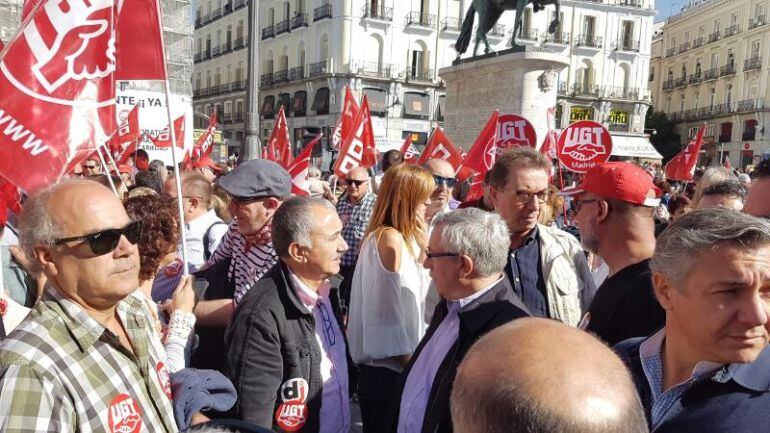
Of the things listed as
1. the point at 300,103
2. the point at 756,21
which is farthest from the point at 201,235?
the point at 756,21

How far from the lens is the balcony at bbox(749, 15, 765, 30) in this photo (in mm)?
44562

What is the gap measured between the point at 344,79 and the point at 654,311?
121ft

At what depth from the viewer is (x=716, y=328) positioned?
1672 millimetres

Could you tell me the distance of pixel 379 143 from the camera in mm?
35375

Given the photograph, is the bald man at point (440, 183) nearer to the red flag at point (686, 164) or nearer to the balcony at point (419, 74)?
the red flag at point (686, 164)

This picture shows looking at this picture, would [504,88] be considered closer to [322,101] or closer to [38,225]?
[38,225]

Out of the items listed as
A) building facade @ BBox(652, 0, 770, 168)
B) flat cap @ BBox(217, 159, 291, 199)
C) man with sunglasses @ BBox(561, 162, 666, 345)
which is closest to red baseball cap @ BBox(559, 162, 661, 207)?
man with sunglasses @ BBox(561, 162, 666, 345)

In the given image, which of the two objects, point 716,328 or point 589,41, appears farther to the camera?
point 589,41

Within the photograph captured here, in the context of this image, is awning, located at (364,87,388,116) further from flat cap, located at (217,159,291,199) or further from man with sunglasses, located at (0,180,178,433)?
man with sunglasses, located at (0,180,178,433)

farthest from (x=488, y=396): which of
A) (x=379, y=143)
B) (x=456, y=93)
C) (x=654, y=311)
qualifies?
(x=379, y=143)

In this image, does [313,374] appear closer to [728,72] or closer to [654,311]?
[654,311]

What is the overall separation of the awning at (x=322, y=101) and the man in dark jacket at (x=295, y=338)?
121 feet

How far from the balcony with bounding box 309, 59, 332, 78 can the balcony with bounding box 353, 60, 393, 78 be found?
1.57 m

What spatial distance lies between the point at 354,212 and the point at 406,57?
3549cm
